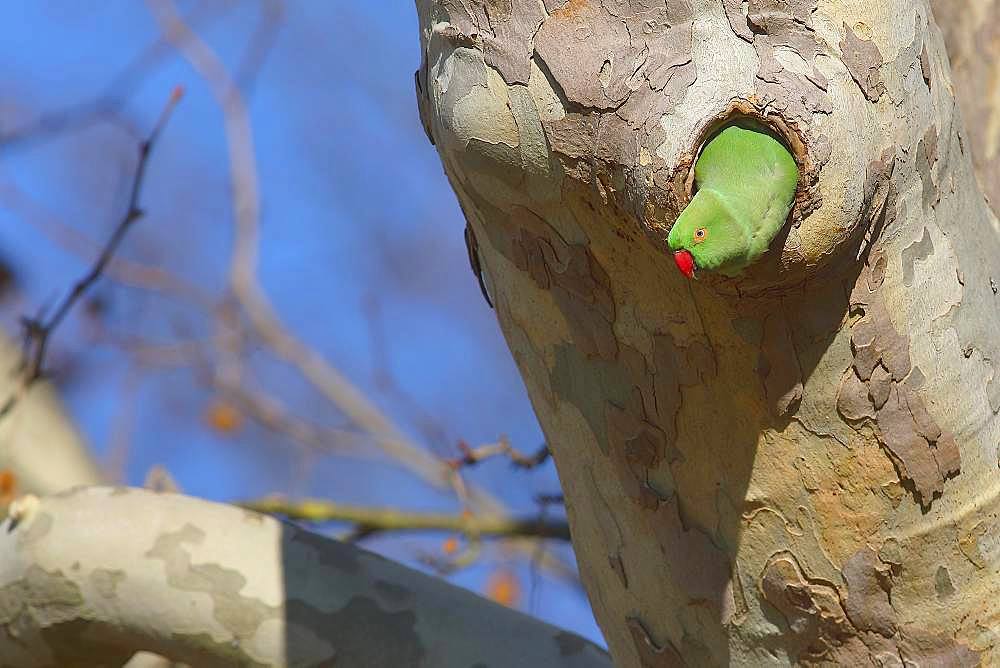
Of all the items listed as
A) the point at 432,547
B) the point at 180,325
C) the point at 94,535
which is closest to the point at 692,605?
the point at 94,535

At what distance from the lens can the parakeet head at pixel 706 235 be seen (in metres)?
0.59

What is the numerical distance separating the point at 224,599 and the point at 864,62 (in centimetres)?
72

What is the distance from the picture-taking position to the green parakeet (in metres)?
0.59

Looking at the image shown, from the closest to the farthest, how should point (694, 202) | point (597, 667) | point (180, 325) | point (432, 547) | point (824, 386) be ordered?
point (694, 202) → point (824, 386) → point (597, 667) → point (432, 547) → point (180, 325)

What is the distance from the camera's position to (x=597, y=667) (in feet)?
3.44

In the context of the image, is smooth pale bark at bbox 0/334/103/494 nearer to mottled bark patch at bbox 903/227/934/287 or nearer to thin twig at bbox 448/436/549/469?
thin twig at bbox 448/436/549/469

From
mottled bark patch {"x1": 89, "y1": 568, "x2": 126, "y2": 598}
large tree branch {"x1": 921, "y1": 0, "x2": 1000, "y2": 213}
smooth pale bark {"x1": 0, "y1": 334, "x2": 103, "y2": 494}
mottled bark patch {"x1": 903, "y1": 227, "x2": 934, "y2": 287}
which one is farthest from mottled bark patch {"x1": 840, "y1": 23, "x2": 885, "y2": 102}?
smooth pale bark {"x1": 0, "y1": 334, "x2": 103, "y2": 494}

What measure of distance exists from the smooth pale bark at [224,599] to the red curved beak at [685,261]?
1.82 feet

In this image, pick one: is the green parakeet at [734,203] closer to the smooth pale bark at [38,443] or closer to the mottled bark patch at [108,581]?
the mottled bark patch at [108,581]

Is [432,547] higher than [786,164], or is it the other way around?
[786,164]

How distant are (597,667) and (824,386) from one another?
1.48 feet

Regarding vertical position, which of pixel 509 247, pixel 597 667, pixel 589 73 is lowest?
pixel 597 667

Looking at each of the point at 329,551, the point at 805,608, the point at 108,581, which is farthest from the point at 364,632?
the point at 805,608

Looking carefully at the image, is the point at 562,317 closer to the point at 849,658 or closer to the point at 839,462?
the point at 839,462
